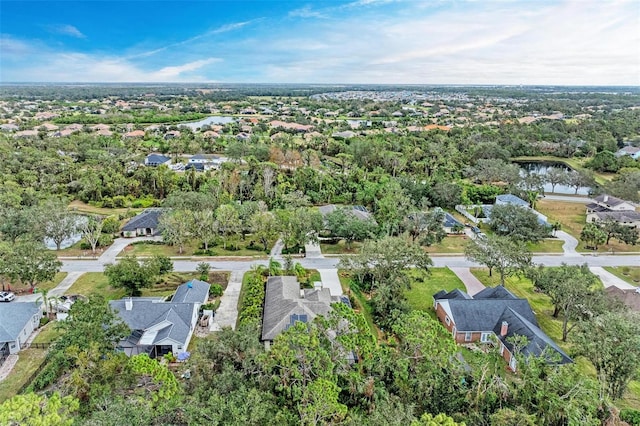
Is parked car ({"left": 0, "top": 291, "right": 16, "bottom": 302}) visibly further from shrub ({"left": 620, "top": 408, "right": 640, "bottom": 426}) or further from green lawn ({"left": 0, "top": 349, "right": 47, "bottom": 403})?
shrub ({"left": 620, "top": 408, "right": 640, "bottom": 426})

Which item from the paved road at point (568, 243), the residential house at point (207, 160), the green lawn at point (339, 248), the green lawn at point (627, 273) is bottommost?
the green lawn at point (627, 273)

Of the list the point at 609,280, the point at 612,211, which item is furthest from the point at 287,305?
the point at 612,211

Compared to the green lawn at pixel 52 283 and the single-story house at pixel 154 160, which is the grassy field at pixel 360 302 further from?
the single-story house at pixel 154 160

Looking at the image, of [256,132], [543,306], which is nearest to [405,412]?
[543,306]

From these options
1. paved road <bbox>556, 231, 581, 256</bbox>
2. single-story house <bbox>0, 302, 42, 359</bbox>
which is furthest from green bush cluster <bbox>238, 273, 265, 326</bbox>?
paved road <bbox>556, 231, 581, 256</bbox>

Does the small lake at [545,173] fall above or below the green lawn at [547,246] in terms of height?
above

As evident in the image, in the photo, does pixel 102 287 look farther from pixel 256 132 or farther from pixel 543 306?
pixel 256 132

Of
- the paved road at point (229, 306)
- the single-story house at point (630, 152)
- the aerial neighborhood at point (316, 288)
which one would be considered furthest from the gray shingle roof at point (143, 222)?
the single-story house at point (630, 152)
